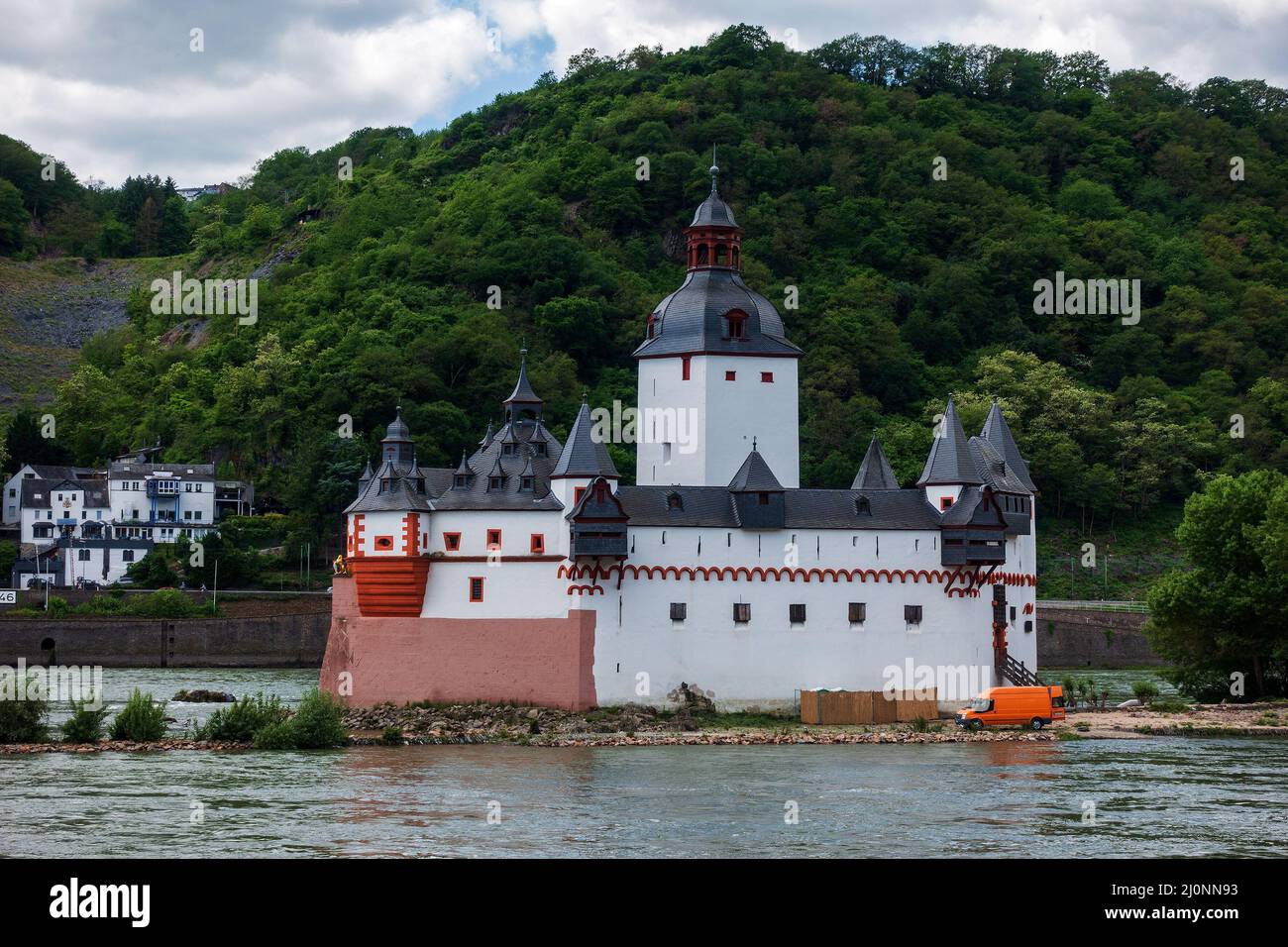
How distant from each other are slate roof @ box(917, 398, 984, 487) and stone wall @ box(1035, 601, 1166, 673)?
41.0 metres

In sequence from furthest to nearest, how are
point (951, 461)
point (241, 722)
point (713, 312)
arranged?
point (713, 312) → point (951, 461) → point (241, 722)

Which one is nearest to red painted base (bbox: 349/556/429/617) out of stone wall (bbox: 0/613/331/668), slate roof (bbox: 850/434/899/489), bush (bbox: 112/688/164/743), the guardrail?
bush (bbox: 112/688/164/743)

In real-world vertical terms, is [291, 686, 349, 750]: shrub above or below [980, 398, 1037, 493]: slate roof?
below

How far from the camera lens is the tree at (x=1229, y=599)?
217 ft

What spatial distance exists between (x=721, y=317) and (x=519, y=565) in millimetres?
12960

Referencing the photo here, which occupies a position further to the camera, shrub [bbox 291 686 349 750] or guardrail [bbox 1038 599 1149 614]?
guardrail [bbox 1038 599 1149 614]

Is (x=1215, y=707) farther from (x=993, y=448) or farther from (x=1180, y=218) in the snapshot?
(x=1180, y=218)

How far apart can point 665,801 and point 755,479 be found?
21164 mm

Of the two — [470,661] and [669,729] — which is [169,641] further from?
[669,729]

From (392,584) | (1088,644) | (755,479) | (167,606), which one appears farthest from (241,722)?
(1088,644)

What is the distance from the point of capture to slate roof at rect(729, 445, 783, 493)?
63.6m

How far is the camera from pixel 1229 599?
66.6 m

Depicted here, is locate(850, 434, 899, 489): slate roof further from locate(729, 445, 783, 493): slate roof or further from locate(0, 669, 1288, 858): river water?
locate(0, 669, 1288, 858): river water
